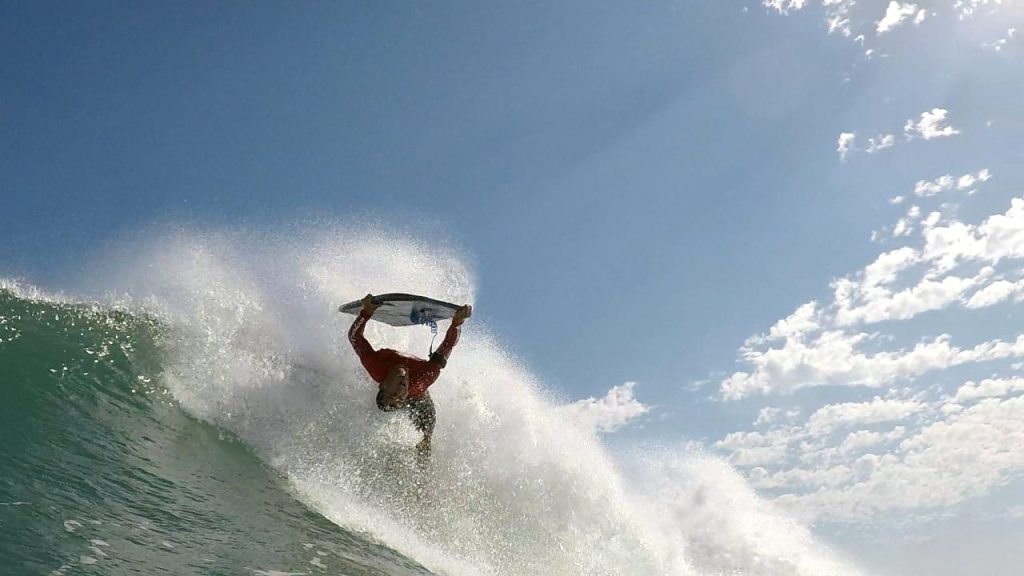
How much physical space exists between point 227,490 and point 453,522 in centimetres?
279

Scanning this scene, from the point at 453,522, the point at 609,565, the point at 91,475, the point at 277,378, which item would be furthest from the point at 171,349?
the point at 609,565

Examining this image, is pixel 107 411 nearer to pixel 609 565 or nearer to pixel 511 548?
pixel 511 548

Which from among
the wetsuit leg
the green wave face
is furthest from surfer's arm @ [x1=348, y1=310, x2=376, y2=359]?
the green wave face

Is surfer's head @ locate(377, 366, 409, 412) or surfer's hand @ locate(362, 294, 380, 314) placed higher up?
surfer's hand @ locate(362, 294, 380, 314)

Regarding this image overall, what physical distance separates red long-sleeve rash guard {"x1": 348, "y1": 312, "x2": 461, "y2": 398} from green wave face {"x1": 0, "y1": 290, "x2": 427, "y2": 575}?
176cm

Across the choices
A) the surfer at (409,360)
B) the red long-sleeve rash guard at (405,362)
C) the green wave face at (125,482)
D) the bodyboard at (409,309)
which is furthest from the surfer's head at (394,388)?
the green wave face at (125,482)

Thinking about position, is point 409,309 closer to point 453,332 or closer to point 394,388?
point 453,332

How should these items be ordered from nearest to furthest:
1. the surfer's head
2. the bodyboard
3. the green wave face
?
the green wave face, the surfer's head, the bodyboard

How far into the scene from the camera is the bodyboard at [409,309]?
27.7 feet

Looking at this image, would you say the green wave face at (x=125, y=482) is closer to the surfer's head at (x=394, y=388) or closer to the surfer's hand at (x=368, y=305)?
the surfer's head at (x=394, y=388)

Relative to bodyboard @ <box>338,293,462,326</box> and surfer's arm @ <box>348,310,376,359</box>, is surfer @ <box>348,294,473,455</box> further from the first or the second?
bodyboard @ <box>338,293,462,326</box>

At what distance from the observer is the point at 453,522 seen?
7930 mm

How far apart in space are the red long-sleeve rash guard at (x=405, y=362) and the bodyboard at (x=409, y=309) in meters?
0.51

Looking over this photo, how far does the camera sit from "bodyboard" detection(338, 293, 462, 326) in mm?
8438
